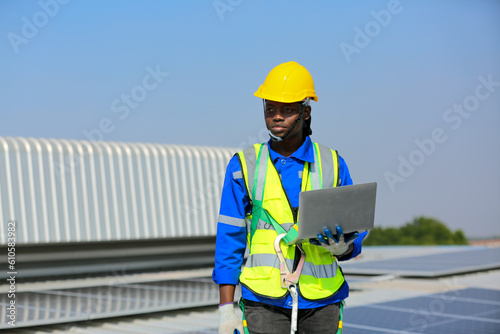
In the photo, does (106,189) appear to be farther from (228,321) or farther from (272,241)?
(272,241)

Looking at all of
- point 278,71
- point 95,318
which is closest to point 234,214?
point 278,71

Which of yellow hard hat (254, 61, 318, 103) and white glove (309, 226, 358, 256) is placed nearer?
white glove (309, 226, 358, 256)

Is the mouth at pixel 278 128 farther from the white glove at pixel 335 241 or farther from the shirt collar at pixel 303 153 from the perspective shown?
the white glove at pixel 335 241

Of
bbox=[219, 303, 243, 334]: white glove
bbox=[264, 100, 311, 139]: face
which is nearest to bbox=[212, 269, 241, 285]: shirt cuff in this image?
bbox=[219, 303, 243, 334]: white glove

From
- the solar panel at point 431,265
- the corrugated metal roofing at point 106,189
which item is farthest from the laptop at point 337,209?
the corrugated metal roofing at point 106,189

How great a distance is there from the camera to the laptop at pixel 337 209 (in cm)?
311

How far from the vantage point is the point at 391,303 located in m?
10.2

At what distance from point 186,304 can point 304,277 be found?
6477 mm

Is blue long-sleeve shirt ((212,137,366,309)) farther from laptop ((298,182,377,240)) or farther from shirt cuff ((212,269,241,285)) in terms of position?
laptop ((298,182,377,240))

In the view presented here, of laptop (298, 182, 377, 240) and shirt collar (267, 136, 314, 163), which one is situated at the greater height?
shirt collar (267, 136, 314, 163)

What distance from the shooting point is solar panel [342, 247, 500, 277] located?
13766 mm

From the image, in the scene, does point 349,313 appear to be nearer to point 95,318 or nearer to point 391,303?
point 391,303

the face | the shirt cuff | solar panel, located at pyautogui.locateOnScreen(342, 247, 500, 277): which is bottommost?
solar panel, located at pyautogui.locateOnScreen(342, 247, 500, 277)

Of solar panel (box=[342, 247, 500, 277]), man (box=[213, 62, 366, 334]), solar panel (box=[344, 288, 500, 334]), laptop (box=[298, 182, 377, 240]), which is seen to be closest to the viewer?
laptop (box=[298, 182, 377, 240])
